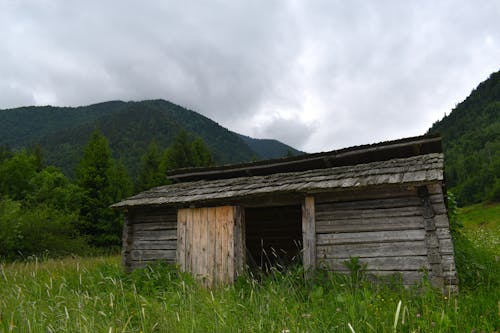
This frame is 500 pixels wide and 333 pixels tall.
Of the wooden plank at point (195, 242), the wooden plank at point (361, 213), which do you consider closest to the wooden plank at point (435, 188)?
the wooden plank at point (361, 213)

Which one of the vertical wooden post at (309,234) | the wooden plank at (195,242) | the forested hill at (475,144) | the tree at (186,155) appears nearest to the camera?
the vertical wooden post at (309,234)

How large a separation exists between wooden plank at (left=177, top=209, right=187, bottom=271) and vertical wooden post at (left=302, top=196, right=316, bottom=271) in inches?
123

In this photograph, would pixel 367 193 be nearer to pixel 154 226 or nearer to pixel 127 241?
pixel 154 226

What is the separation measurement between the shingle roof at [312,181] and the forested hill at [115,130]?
6104cm

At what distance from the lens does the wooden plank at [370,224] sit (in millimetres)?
7020

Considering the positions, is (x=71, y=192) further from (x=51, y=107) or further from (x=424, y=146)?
(x=51, y=107)

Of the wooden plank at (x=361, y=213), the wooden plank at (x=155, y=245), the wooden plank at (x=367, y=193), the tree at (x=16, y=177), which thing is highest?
the tree at (x=16, y=177)

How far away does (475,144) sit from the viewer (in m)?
78.4

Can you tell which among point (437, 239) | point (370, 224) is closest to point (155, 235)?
point (370, 224)

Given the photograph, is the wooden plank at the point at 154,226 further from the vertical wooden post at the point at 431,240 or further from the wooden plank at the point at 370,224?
the vertical wooden post at the point at 431,240

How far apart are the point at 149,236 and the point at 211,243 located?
232 centimetres

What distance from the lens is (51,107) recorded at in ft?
414

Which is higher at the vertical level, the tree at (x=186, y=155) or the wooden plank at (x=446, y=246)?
the tree at (x=186, y=155)

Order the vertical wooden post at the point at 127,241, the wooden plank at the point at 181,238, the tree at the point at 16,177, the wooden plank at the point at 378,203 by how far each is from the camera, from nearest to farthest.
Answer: the wooden plank at the point at 378,203 → the wooden plank at the point at 181,238 → the vertical wooden post at the point at 127,241 → the tree at the point at 16,177
